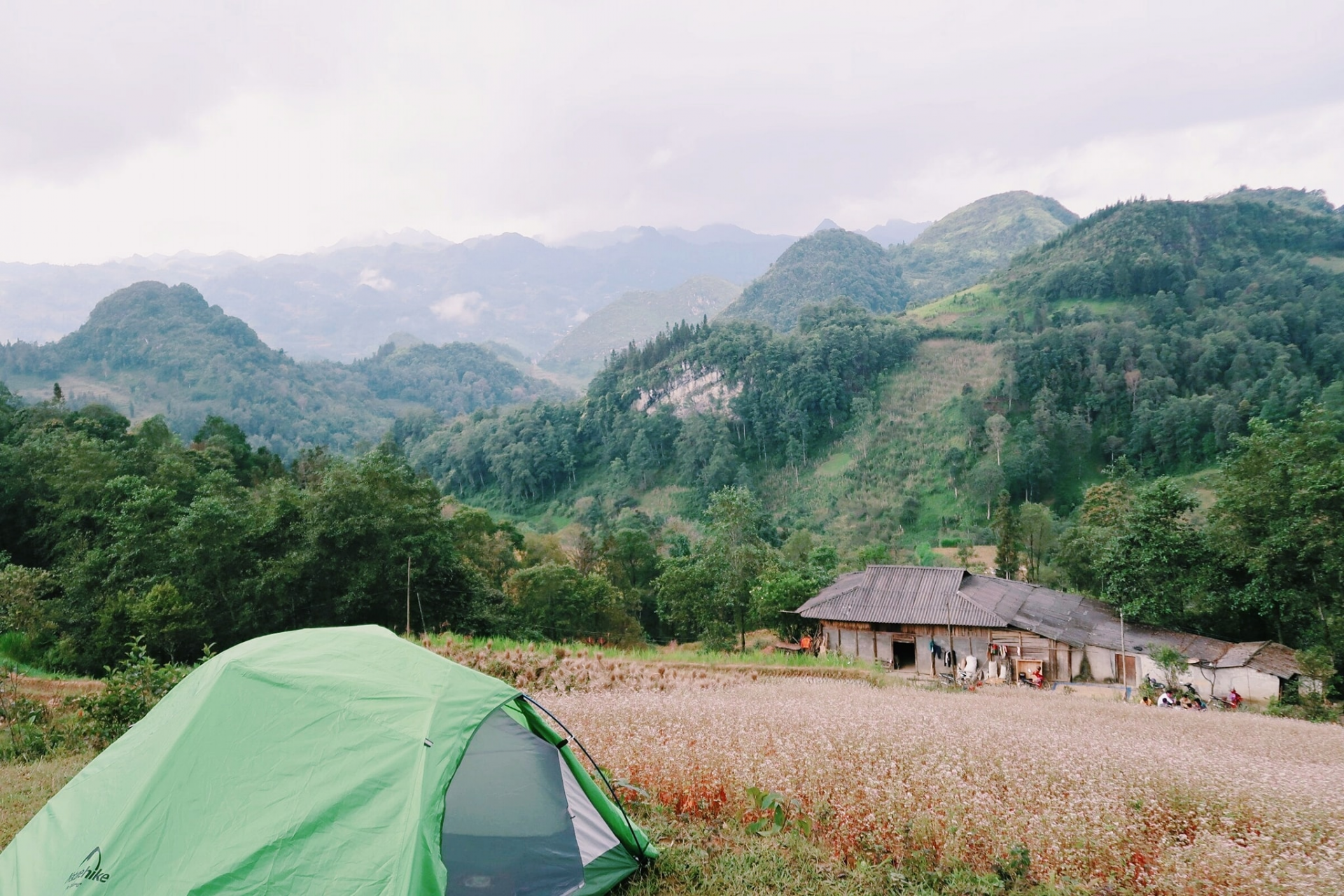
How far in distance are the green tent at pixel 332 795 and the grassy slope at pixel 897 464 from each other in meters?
54.3

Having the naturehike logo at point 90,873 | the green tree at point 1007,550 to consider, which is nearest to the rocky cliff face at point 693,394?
the green tree at point 1007,550

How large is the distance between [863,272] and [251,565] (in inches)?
6242

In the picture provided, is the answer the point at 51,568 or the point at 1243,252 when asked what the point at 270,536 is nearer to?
the point at 51,568

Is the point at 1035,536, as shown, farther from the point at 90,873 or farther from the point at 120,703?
the point at 90,873

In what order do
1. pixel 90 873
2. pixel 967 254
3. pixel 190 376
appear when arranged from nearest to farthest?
pixel 90 873
pixel 190 376
pixel 967 254

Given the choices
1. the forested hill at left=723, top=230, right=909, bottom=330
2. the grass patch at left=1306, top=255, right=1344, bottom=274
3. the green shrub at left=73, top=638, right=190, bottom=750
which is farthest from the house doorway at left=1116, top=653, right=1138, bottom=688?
the forested hill at left=723, top=230, right=909, bottom=330

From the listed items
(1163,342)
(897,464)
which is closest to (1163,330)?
(1163,342)

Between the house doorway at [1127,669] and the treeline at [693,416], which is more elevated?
the treeline at [693,416]

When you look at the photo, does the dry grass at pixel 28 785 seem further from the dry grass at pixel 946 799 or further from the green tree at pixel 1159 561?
the green tree at pixel 1159 561

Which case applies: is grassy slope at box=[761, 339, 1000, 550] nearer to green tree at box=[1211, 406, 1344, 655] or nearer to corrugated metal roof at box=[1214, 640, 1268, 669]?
green tree at box=[1211, 406, 1344, 655]

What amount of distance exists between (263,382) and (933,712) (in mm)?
140812

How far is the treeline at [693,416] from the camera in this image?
7981 centimetres

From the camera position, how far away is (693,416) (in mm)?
82688

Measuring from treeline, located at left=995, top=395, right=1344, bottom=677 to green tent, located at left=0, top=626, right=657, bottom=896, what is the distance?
82.3 ft
